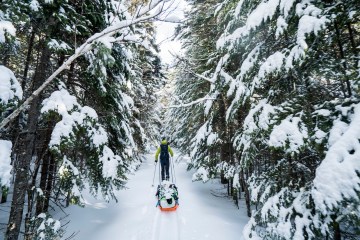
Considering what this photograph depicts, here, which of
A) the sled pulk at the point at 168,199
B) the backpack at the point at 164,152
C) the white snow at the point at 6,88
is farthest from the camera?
the backpack at the point at 164,152

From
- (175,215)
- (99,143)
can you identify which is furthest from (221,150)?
(99,143)

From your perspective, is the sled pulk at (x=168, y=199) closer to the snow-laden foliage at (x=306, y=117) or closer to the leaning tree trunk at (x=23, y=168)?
the snow-laden foliage at (x=306, y=117)

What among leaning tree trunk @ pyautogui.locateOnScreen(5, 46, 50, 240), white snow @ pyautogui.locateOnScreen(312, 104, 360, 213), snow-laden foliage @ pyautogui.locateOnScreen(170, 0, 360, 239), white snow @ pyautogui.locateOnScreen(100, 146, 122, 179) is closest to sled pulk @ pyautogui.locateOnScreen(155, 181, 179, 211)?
white snow @ pyautogui.locateOnScreen(100, 146, 122, 179)

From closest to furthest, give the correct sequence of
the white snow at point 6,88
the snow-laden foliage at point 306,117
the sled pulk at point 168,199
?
the snow-laden foliage at point 306,117 < the white snow at point 6,88 < the sled pulk at point 168,199

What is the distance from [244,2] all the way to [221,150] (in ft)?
24.9

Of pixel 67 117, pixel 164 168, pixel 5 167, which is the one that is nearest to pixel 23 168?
pixel 67 117

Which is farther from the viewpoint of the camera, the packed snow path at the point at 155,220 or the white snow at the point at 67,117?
the packed snow path at the point at 155,220

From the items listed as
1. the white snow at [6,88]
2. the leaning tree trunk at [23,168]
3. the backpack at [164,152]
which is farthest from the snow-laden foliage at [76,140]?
the backpack at [164,152]

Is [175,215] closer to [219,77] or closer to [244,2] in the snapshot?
[219,77]

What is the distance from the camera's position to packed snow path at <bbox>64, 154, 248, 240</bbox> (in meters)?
6.59

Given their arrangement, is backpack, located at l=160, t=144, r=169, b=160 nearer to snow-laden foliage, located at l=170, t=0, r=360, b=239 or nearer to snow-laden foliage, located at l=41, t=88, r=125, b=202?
snow-laden foliage, located at l=41, t=88, r=125, b=202

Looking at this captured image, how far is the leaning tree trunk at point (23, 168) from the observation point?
4.93 m

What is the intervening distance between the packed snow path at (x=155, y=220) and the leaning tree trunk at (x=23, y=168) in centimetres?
226

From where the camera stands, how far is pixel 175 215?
26.2ft
